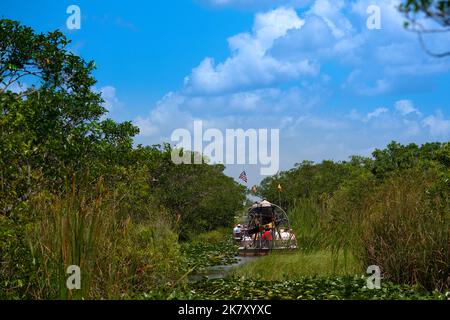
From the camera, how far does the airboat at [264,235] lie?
18.4m

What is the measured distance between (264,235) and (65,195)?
12.2 meters

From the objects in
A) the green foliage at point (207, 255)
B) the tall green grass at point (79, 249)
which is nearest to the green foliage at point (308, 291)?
the tall green grass at point (79, 249)

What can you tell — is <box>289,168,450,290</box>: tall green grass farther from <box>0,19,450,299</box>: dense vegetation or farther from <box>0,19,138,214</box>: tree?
<box>0,19,138,214</box>: tree

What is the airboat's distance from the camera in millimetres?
18438

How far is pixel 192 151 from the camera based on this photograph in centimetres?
2855

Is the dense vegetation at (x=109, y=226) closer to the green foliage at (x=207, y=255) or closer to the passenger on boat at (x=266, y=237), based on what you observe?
the green foliage at (x=207, y=255)

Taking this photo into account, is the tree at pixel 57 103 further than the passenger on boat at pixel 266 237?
No

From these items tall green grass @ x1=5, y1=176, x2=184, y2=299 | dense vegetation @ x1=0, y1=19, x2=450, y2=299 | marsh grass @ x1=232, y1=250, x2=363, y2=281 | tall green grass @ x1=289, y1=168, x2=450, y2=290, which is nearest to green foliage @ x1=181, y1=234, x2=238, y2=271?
dense vegetation @ x1=0, y1=19, x2=450, y2=299

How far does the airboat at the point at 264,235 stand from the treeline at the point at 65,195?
16.9ft

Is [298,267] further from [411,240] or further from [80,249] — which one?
[80,249]

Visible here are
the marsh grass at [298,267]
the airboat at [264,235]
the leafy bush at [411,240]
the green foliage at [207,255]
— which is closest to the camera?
the leafy bush at [411,240]

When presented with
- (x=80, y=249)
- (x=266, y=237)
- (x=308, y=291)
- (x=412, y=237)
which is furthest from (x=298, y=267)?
(x=80, y=249)

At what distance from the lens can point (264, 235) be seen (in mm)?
19828
